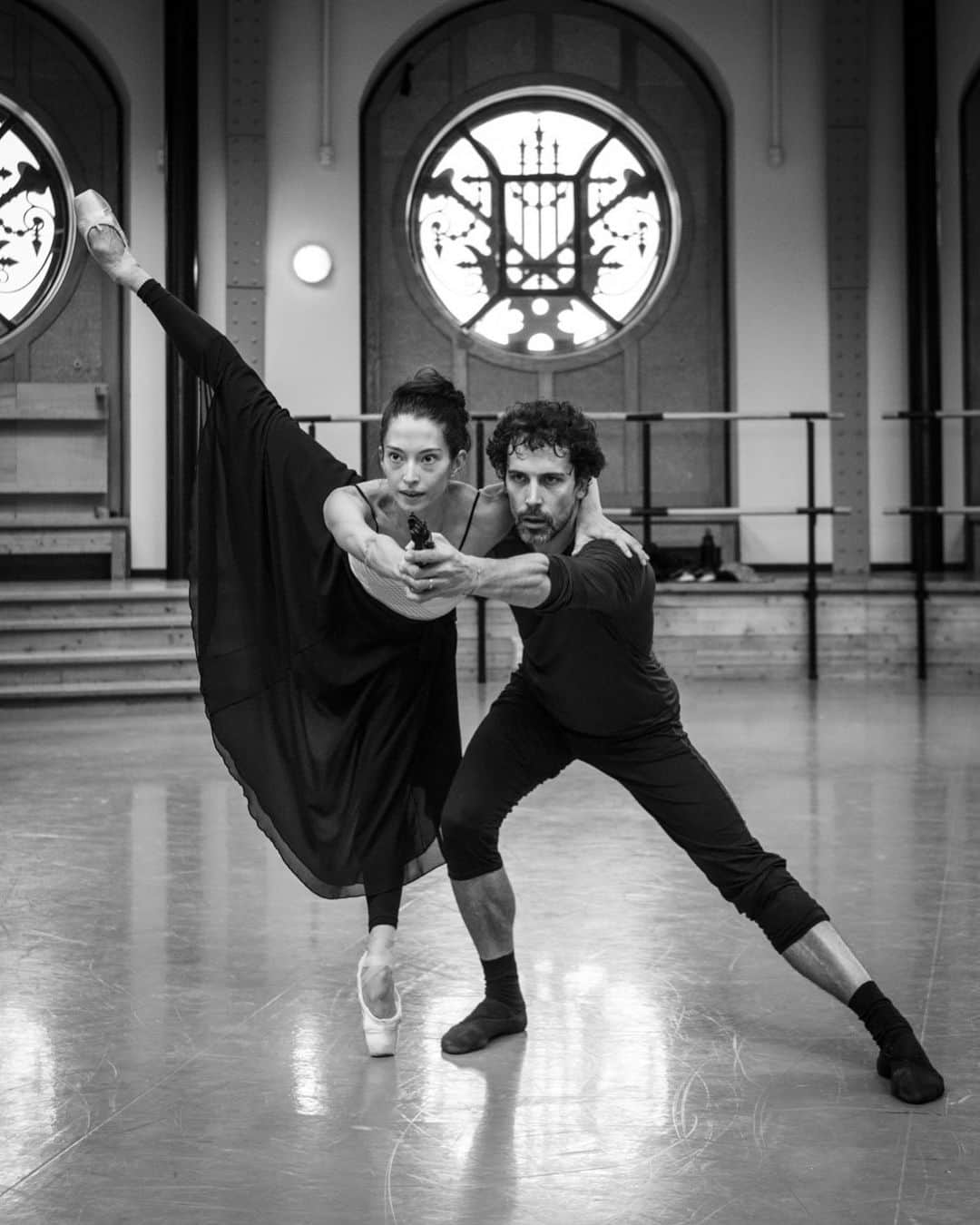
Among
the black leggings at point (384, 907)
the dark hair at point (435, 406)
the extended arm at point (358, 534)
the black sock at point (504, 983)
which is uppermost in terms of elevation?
the dark hair at point (435, 406)

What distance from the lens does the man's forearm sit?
2.20m

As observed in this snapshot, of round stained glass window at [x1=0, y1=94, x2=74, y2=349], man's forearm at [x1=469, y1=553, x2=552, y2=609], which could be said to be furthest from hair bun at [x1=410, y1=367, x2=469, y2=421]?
round stained glass window at [x1=0, y1=94, x2=74, y2=349]

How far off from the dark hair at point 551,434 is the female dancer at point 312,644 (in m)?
0.09

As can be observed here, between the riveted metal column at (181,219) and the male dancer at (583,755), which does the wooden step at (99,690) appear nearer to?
the riveted metal column at (181,219)

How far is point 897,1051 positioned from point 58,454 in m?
7.66

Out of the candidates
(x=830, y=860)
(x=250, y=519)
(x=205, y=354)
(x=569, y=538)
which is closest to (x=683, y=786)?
(x=569, y=538)

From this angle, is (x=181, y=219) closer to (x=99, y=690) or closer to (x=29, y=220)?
(x=29, y=220)

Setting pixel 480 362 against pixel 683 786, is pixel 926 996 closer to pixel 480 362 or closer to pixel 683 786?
pixel 683 786

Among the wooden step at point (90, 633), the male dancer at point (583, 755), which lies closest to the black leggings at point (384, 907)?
the male dancer at point (583, 755)

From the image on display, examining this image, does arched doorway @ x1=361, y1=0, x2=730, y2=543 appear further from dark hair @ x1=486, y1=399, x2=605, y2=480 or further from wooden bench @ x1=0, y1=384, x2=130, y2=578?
dark hair @ x1=486, y1=399, x2=605, y2=480

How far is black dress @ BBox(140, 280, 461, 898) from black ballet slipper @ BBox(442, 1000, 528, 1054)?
10.7 inches

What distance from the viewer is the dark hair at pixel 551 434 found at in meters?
2.56

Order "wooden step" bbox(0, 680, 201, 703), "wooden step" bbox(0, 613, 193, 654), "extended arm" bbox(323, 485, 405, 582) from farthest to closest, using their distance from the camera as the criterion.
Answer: "wooden step" bbox(0, 613, 193, 654)
"wooden step" bbox(0, 680, 201, 703)
"extended arm" bbox(323, 485, 405, 582)

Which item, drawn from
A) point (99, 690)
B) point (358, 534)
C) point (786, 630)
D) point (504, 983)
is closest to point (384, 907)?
point (504, 983)
